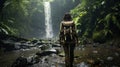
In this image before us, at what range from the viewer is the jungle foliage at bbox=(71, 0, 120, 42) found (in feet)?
50.8

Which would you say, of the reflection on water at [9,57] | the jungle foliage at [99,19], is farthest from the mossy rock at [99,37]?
the reflection on water at [9,57]

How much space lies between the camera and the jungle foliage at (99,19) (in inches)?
609

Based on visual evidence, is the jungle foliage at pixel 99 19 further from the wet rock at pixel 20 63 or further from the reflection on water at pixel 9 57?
the wet rock at pixel 20 63

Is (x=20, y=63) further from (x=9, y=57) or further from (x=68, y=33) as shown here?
(x=9, y=57)

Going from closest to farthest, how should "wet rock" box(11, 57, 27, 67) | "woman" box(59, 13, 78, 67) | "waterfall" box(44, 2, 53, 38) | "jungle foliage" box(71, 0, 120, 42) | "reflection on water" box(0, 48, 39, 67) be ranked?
"woman" box(59, 13, 78, 67) → "wet rock" box(11, 57, 27, 67) → "reflection on water" box(0, 48, 39, 67) → "jungle foliage" box(71, 0, 120, 42) → "waterfall" box(44, 2, 53, 38)

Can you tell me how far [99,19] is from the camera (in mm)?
17609

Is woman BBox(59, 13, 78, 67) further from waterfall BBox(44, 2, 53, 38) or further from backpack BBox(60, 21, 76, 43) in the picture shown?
waterfall BBox(44, 2, 53, 38)

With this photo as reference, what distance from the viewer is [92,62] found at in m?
9.05

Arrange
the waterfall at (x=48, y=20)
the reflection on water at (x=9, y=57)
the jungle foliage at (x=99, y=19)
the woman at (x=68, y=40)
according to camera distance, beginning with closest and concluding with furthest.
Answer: the woman at (x=68, y=40) < the reflection on water at (x=9, y=57) < the jungle foliage at (x=99, y=19) < the waterfall at (x=48, y=20)

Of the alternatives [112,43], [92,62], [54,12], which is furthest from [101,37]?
[54,12]

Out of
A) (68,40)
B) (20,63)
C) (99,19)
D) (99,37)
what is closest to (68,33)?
(68,40)

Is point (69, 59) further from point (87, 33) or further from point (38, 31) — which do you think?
point (38, 31)

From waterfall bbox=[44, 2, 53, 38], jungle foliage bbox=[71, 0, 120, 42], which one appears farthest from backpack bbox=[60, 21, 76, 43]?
waterfall bbox=[44, 2, 53, 38]

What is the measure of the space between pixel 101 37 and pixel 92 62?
7016mm
